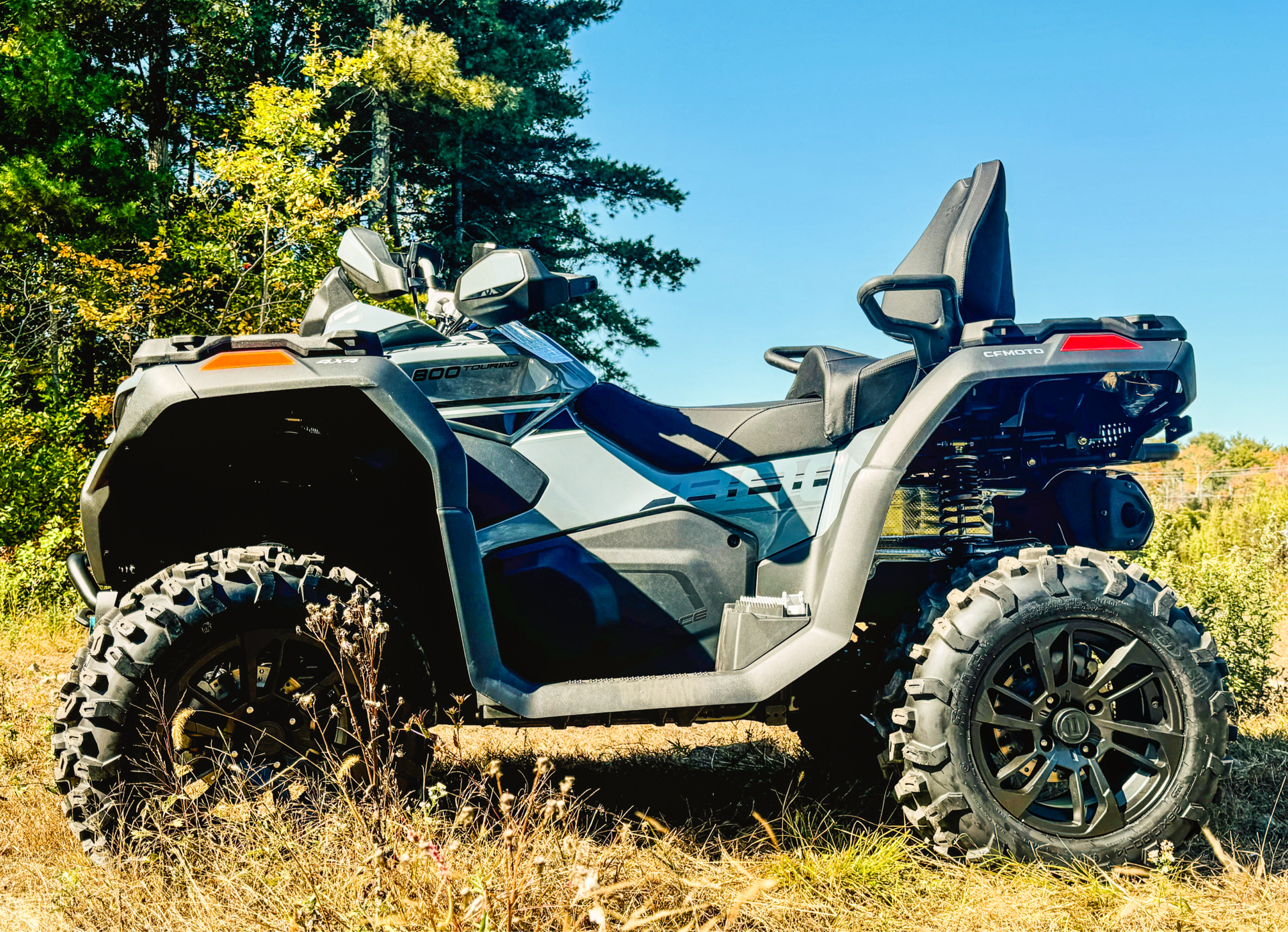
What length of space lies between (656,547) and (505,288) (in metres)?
0.80

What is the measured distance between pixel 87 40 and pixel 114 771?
16.2 metres

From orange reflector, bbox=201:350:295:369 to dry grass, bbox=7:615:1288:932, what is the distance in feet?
3.30

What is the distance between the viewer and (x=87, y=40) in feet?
48.9

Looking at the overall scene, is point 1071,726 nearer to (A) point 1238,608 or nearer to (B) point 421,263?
(B) point 421,263

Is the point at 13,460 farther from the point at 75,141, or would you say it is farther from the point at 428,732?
the point at 428,732

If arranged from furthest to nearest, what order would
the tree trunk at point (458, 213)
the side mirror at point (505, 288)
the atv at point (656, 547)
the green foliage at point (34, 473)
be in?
the tree trunk at point (458, 213)
the green foliage at point (34, 473)
the side mirror at point (505, 288)
the atv at point (656, 547)

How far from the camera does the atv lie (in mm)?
2354

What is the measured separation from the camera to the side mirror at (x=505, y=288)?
2.47m

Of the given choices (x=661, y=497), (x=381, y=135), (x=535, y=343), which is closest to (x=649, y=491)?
(x=661, y=497)

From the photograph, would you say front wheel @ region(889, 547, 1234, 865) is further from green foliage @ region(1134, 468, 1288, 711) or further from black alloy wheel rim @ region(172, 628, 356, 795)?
green foliage @ region(1134, 468, 1288, 711)

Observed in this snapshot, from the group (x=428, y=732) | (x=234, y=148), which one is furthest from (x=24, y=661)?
(x=234, y=148)

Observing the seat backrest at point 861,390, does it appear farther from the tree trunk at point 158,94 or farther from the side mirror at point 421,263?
the tree trunk at point 158,94

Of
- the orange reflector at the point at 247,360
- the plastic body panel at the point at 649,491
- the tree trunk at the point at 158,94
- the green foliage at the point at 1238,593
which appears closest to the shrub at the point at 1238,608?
the green foliage at the point at 1238,593

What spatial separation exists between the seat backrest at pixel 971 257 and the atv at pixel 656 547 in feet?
0.05
